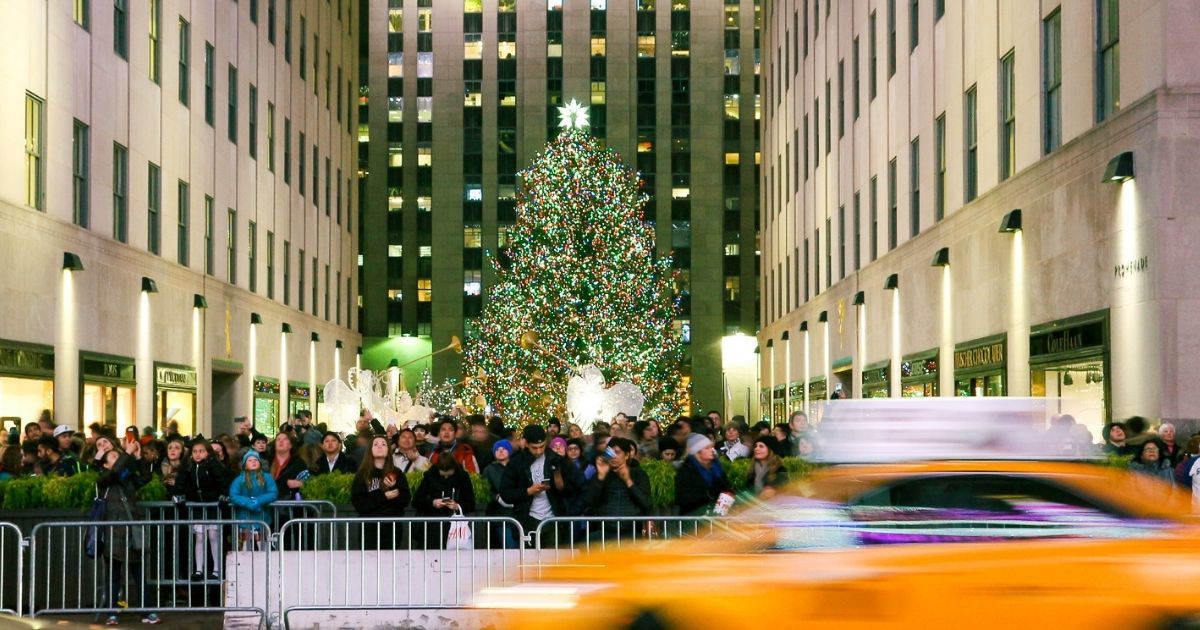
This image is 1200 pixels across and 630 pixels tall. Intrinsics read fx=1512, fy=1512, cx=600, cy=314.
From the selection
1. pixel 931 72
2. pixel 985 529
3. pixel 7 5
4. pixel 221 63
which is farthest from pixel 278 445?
pixel 221 63

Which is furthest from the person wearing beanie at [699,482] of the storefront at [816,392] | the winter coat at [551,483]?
the storefront at [816,392]

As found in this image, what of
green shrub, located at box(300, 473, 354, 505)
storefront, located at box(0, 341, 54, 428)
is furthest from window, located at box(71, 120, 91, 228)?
green shrub, located at box(300, 473, 354, 505)

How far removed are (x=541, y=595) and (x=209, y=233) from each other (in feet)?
114

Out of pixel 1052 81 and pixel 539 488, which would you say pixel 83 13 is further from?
pixel 539 488

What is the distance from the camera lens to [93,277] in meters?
30.2

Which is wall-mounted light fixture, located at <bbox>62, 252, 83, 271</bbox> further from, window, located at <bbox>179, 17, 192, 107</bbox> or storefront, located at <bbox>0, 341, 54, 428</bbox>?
window, located at <bbox>179, 17, 192, 107</bbox>

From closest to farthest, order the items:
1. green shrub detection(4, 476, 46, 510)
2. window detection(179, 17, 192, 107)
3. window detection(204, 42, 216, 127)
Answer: green shrub detection(4, 476, 46, 510) < window detection(179, 17, 192, 107) < window detection(204, 42, 216, 127)

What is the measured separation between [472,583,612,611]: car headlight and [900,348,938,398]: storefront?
932 inches

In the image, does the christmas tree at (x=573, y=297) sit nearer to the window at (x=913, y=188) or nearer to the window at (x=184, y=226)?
the window at (x=184, y=226)

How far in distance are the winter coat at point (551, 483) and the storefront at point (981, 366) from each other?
13.3 metres

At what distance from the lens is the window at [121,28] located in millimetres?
31656

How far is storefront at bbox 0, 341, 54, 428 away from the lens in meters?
25.1

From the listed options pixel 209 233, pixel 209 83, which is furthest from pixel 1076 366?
pixel 209 83

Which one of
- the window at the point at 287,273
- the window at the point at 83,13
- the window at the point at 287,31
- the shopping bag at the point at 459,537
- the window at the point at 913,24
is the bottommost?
the shopping bag at the point at 459,537
